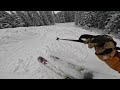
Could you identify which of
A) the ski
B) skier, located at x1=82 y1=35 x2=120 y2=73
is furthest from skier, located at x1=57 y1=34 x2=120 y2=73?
the ski

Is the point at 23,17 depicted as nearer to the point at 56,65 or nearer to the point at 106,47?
the point at 56,65

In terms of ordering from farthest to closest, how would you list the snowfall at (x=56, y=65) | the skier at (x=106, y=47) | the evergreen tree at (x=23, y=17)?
the evergreen tree at (x=23, y=17), the snowfall at (x=56, y=65), the skier at (x=106, y=47)

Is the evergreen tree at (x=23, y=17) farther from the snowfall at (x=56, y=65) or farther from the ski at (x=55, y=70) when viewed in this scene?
the ski at (x=55, y=70)

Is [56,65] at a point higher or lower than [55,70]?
lower

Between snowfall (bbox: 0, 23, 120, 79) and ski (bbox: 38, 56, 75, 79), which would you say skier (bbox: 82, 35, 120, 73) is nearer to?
snowfall (bbox: 0, 23, 120, 79)

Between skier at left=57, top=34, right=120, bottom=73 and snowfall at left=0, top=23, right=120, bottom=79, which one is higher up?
skier at left=57, top=34, right=120, bottom=73

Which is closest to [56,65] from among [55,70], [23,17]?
[55,70]

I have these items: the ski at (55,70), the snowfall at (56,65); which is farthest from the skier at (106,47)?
the ski at (55,70)

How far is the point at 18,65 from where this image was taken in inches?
Result: 282

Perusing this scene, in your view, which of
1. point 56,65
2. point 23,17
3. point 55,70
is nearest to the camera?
point 55,70

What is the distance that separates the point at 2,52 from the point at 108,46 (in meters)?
7.36

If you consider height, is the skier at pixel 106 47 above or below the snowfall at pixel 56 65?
above
